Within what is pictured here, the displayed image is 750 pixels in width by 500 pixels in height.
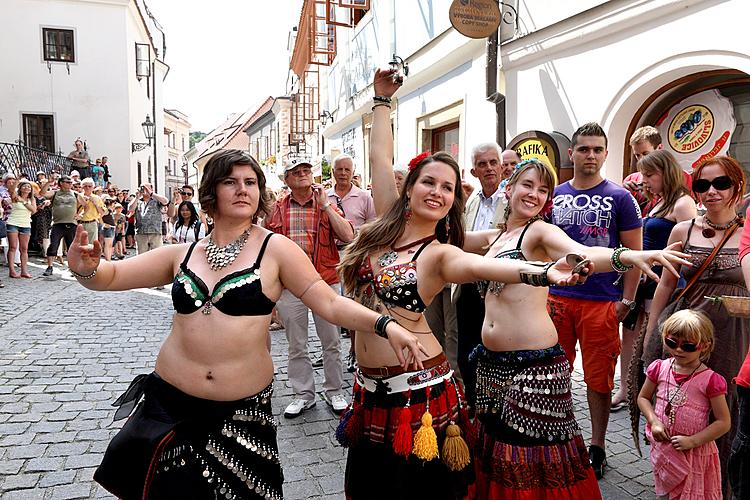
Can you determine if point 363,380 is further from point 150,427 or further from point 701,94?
→ point 701,94

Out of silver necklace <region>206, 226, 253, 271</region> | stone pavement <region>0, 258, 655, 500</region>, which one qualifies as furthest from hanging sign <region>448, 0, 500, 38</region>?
silver necklace <region>206, 226, 253, 271</region>

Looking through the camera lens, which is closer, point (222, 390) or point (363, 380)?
point (222, 390)

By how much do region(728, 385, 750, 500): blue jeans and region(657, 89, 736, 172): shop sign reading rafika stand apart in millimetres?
4194

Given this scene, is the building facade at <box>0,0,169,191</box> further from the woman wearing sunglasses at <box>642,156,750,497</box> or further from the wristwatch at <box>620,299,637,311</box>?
the woman wearing sunglasses at <box>642,156,750,497</box>

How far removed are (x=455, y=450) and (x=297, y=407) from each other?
2215mm

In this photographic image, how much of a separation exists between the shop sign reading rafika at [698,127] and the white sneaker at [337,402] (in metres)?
4.47

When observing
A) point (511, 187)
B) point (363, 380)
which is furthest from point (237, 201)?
point (511, 187)

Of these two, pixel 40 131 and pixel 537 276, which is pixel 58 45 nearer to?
pixel 40 131

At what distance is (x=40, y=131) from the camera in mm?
23484

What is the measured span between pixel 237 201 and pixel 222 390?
0.78 meters

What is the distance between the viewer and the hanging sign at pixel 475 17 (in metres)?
7.27

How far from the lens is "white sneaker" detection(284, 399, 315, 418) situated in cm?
410

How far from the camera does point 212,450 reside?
84.0 inches

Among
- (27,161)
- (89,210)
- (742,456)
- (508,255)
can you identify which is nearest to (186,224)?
(89,210)
